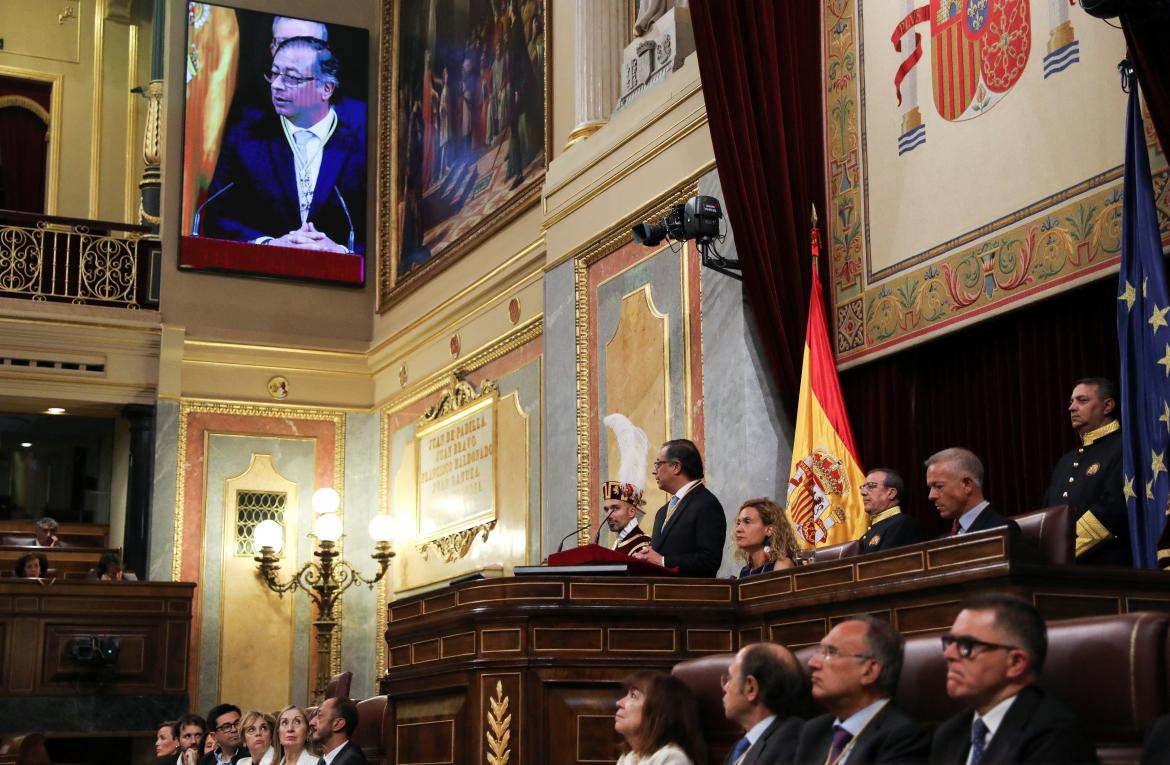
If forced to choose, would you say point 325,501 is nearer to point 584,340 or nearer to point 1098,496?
point 584,340

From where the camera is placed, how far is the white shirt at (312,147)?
44.0 ft

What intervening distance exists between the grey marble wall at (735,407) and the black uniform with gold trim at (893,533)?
1.91m

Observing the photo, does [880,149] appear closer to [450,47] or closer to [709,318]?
[709,318]

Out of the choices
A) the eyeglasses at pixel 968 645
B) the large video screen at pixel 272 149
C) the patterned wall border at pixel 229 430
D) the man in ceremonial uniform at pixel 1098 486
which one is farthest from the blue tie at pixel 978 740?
the large video screen at pixel 272 149

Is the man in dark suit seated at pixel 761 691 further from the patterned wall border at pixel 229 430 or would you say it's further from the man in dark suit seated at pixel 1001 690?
the patterned wall border at pixel 229 430

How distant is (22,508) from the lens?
15711mm

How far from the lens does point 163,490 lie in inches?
488

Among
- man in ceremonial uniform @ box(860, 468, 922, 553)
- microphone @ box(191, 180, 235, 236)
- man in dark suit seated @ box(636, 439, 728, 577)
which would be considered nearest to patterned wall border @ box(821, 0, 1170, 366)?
man in ceremonial uniform @ box(860, 468, 922, 553)

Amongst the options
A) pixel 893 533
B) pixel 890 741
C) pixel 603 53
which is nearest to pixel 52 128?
pixel 603 53

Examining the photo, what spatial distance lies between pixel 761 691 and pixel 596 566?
50.8 inches

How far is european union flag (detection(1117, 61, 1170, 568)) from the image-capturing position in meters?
5.01

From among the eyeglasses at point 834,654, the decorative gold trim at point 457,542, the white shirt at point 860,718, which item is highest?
the decorative gold trim at point 457,542

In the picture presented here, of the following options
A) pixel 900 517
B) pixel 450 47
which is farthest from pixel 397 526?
pixel 900 517

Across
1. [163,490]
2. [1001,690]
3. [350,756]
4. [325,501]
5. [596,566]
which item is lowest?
[350,756]
